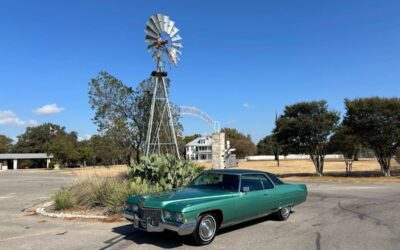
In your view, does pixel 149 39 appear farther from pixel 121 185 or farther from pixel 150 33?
pixel 121 185

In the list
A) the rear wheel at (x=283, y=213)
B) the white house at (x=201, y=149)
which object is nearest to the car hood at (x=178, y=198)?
the rear wheel at (x=283, y=213)

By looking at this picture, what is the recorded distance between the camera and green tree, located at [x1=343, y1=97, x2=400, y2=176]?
2600cm

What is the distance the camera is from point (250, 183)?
9047mm

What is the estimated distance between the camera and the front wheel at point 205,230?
7395 millimetres

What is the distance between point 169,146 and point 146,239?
1498cm

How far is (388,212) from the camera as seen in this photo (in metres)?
11.3

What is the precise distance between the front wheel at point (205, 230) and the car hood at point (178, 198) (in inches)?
13.7

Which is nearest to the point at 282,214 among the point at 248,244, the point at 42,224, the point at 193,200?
the point at 248,244

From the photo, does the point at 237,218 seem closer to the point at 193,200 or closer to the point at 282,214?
the point at 193,200

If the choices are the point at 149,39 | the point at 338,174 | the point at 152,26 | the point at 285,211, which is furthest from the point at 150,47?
the point at 338,174

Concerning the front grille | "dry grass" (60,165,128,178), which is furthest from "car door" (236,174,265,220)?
"dry grass" (60,165,128,178)

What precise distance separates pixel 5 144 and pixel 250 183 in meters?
118

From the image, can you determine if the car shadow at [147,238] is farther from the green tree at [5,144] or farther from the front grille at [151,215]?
the green tree at [5,144]

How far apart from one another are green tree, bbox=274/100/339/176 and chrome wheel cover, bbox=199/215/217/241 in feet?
70.9
